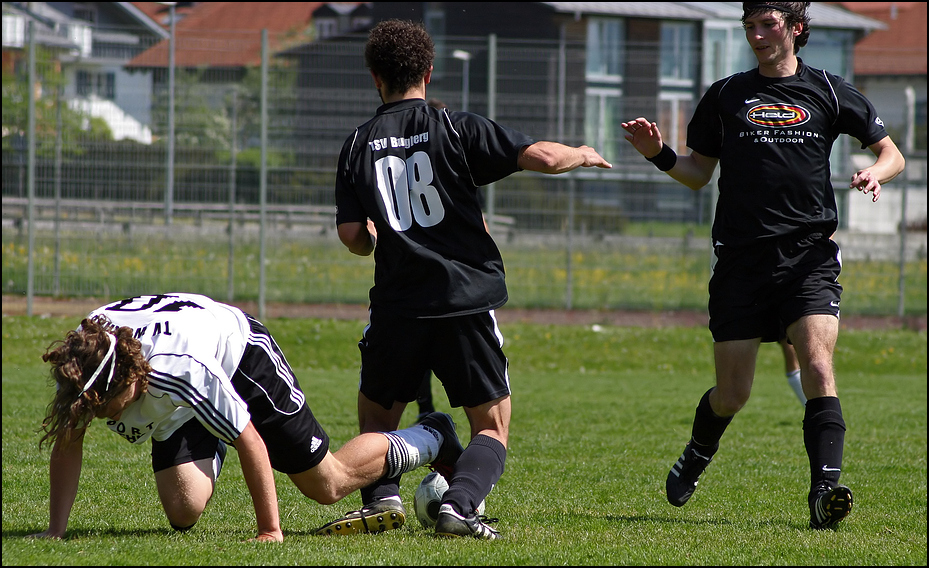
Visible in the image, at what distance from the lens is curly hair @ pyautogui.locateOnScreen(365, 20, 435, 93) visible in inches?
157

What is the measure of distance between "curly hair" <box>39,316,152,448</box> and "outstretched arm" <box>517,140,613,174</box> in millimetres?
1634

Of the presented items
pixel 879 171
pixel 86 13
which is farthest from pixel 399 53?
pixel 86 13

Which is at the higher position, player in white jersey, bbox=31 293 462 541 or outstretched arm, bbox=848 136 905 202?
outstretched arm, bbox=848 136 905 202

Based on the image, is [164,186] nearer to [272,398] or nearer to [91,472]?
[91,472]

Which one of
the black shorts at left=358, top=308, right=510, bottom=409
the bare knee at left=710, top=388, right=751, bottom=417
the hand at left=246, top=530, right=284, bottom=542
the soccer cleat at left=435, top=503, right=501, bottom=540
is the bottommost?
the hand at left=246, top=530, right=284, bottom=542

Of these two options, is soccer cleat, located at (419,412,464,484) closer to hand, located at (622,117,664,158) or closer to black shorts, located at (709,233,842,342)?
black shorts, located at (709,233,842,342)

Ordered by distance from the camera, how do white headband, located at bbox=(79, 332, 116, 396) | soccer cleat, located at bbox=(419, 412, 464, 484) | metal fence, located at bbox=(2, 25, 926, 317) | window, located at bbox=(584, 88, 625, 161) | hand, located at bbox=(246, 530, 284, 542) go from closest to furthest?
white headband, located at bbox=(79, 332, 116, 396) < hand, located at bbox=(246, 530, 284, 542) < soccer cleat, located at bbox=(419, 412, 464, 484) < metal fence, located at bbox=(2, 25, 926, 317) < window, located at bbox=(584, 88, 625, 161)

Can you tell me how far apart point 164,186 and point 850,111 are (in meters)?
12.0

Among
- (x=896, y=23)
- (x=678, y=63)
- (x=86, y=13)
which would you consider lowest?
(x=678, y=63)

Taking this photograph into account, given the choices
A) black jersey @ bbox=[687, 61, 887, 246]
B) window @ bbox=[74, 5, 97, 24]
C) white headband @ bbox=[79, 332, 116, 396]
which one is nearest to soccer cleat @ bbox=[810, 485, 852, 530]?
black jersey @ bbox=[687, 61, 887, 246]

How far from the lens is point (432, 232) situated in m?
3.94

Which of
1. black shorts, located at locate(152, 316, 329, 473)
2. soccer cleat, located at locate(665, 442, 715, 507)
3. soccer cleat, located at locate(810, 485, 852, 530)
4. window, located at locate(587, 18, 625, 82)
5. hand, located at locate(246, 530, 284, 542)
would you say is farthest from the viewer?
window, located at locate(587, 18, 625, 82)

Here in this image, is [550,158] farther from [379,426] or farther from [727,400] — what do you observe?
[727,400]

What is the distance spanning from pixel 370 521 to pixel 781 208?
233 centimetres
